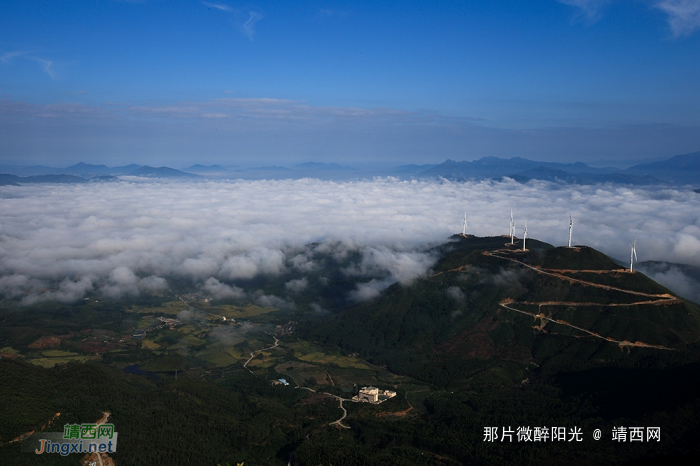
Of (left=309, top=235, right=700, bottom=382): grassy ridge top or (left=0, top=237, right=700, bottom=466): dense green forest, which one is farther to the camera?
(left=309, top=235, right=700, bottom=382): grassy ridge top

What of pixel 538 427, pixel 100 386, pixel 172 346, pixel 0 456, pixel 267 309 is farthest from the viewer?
pixel 267 309

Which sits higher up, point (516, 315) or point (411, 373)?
point (516, 315)

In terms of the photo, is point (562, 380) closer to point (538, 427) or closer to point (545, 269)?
point (538, 427)

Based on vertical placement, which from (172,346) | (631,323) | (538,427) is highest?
(631,323)

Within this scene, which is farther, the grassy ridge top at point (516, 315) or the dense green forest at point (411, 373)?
the grassy ridge top at point (516, 315)

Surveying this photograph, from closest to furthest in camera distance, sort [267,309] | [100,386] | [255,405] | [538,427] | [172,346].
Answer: [538,427] → [100,386] → [255,405] → [172,346] → [267,309]

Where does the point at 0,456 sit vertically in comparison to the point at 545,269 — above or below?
below

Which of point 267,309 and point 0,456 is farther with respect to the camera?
point 267,309

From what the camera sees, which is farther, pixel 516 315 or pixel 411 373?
pixel 516 315

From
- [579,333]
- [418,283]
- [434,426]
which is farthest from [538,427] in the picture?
[418,283]

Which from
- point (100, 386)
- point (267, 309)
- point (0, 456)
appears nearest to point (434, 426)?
point (100, 386)
